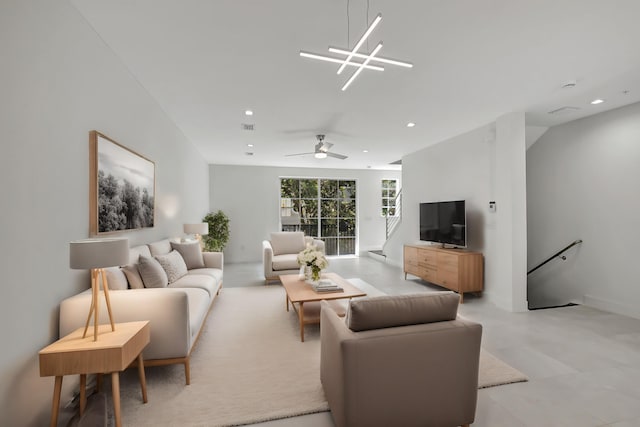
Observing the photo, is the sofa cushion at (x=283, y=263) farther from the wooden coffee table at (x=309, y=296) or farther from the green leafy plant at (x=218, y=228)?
the green leafy plant at (x=218, y=228)

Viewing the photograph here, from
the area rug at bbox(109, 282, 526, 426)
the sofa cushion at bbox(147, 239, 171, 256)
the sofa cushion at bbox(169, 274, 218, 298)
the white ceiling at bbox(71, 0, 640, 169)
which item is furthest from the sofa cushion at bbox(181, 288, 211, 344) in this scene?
the white ceiling at bbox(71, 0, 640, 169)

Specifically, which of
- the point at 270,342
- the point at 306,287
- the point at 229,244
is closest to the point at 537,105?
the point at 306,287

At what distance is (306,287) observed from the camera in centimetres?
377

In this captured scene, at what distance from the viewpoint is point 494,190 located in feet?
14.8

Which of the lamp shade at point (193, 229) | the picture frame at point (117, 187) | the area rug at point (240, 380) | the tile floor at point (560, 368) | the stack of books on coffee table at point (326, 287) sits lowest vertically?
the tile floor at point (560, 368)

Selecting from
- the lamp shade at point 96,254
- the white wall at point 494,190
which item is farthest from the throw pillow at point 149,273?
the white wall at point 494,190

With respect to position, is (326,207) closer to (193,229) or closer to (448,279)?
(193,229)

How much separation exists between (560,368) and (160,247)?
14.3 ft

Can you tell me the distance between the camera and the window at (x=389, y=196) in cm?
941

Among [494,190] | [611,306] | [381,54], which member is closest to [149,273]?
[381,54]

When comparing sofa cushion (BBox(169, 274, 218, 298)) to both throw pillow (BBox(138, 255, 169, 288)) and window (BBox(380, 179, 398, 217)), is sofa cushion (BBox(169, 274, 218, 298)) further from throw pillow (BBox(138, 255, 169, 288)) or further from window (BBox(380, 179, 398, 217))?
window (BBox(380, 179, 398, 217))

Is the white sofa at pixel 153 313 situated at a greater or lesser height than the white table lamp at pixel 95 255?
lesser

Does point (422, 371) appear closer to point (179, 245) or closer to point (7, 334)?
point (7, 334)

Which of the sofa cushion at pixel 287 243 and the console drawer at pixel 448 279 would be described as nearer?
the console drawer at pixel 448 279
